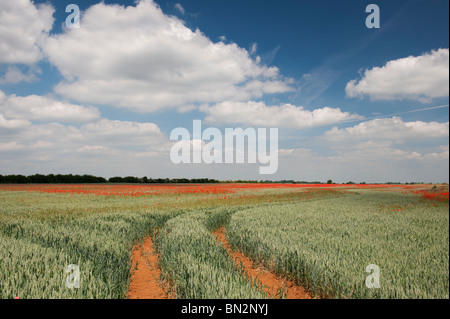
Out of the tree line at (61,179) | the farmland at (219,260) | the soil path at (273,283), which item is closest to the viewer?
the farmland at (219,260)

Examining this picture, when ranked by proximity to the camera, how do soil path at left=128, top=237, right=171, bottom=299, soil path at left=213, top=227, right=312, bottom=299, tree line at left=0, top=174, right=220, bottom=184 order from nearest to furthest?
soil path at left=213, top=227, right=312, bottom=299 < soil path at left=128, top=237, right=171, bottom=299 < tree line at left=0, top=174, right=220, bottom=184

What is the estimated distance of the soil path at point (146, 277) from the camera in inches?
246

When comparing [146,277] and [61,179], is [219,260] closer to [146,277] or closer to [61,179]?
[146,277]

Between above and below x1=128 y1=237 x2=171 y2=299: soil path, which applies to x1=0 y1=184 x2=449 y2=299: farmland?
above

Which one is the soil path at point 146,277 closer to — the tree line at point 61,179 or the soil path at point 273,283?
the soil path at point 273,283

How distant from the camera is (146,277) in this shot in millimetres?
7410

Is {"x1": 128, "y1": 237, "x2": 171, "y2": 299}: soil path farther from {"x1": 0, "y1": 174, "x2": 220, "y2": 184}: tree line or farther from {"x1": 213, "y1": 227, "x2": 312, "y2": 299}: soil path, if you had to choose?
{"x1": 0, "y1": 174, "x2": 220, "y2": 184}: tree line

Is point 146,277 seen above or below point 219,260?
below

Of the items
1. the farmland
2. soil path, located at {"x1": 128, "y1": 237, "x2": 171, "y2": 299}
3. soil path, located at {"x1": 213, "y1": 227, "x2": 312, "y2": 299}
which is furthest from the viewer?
soil path, located at {"x1": 128, "y1": 237, "x2": 171, "y2": 299}

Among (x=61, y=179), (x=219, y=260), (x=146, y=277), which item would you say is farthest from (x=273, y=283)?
(x=61, y=179)

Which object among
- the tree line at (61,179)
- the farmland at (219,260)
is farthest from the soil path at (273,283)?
the tree line at (61,179)

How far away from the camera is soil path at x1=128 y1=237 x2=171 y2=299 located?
6.24 metres

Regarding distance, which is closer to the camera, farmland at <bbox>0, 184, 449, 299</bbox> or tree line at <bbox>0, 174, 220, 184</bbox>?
farmland at <bbox>0, 184, 449, 299</bbox>

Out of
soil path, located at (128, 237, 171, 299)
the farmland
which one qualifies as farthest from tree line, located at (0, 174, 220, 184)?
soil path, located at (128, 237, 171, 299)
